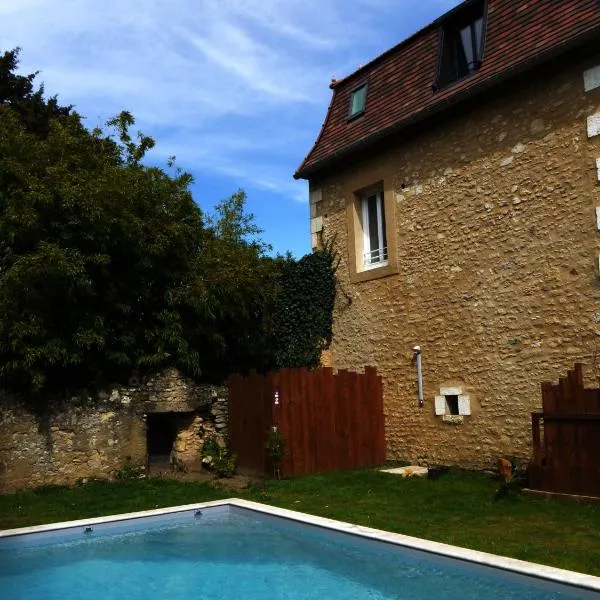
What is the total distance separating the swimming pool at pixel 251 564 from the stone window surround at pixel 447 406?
3.65m

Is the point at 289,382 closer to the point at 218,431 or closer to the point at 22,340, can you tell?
the point at 218,431

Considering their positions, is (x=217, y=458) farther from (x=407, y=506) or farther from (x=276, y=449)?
(x=407, y=506)

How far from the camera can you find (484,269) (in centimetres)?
970

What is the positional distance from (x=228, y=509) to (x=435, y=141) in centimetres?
638

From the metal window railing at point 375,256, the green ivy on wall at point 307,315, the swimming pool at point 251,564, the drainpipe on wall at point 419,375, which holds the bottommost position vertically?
the swimming pool at point 251,564

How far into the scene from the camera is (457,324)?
10.0 m

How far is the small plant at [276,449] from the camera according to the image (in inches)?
388

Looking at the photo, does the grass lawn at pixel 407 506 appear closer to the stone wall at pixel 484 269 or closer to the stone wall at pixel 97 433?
the stone wall at pixel 97 433

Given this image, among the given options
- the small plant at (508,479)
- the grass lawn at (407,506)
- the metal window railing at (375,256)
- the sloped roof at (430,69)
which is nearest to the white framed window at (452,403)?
the grass lawn at (407,506)

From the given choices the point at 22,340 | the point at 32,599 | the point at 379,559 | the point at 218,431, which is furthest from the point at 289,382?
the point at 32,599

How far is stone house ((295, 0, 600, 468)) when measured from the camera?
8.66m

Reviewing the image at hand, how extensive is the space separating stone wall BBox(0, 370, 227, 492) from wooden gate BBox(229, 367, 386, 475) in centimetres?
89

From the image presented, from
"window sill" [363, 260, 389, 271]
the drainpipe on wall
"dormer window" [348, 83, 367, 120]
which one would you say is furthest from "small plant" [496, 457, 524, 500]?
"dormer window" [348, 83, 367, 120]

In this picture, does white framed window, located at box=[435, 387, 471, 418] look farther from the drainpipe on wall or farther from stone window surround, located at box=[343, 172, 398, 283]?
stone window surround, located at box=[343, 172, 398, 283]
